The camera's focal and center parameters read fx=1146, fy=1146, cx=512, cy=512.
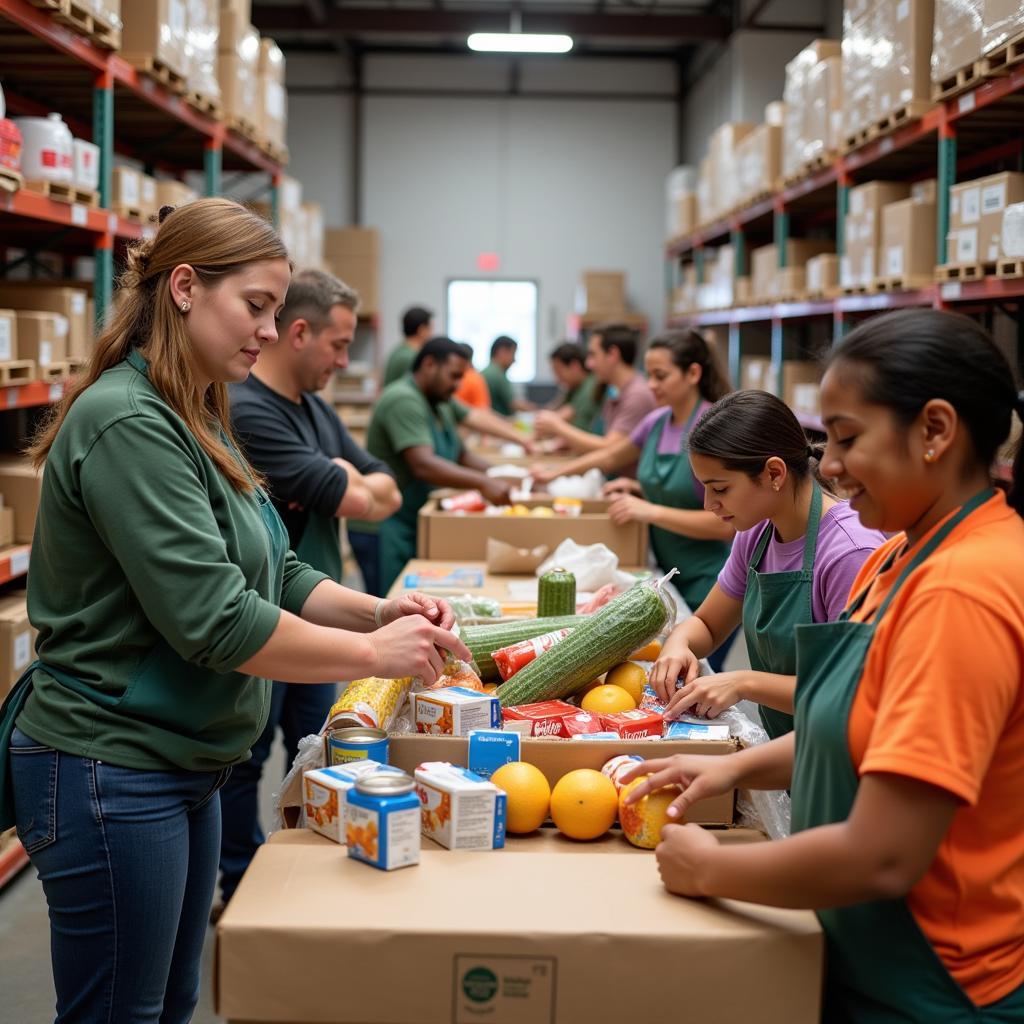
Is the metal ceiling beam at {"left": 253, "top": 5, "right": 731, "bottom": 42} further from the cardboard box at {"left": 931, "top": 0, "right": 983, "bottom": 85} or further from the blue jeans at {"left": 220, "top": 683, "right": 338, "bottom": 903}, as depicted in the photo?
the blue jeans at {"left": 220, "top": 683, "right": 338, "bottom": 903}

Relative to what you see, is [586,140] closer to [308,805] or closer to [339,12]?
[339,12]

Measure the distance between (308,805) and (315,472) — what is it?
173 centimetres

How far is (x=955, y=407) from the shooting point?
134 cm

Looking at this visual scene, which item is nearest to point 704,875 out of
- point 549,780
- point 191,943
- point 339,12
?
point 549,780

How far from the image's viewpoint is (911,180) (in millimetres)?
7891

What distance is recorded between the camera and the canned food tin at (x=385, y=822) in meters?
1.60

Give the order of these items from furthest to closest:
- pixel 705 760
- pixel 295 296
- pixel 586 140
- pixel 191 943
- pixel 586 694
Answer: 1. pixel 586 140
2. pixel 295 296
3. pixel 586 694
4. pixel 191 943
5. pixel 705 760

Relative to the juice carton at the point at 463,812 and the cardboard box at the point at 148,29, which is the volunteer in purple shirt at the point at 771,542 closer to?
the juice carton at the point at 463,812

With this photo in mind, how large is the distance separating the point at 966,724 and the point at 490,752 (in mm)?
974

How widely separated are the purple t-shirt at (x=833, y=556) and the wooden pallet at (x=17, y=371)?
2.80m

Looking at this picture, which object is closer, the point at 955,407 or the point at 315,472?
the point at 955,407

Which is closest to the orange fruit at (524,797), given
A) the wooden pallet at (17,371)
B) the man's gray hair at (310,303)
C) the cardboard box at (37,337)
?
the man's gray hair at (310,303)

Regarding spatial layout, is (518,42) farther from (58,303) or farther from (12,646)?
(12,646)

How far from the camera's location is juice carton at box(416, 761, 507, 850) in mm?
1713
